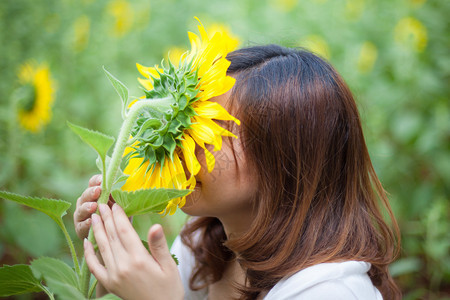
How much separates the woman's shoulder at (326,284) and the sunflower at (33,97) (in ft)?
3.69

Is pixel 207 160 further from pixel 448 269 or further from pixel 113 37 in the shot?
pixel 113 37

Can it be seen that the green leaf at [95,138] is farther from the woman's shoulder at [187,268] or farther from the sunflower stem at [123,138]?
the woman's shoulder at [187,268]

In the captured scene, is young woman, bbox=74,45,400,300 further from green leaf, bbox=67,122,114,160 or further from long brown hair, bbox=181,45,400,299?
green leaf, bbox=67,122,114,160

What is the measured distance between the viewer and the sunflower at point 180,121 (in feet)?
2.16

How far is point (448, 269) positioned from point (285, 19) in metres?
1.68

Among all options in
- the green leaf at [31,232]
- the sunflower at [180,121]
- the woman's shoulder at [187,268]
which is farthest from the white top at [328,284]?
the green leaf at [31,232]

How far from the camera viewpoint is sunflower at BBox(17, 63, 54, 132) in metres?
1.60

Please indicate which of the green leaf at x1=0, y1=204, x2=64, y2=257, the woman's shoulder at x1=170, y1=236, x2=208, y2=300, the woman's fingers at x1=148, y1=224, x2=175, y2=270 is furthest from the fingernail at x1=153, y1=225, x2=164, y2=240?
the green leaf at x1=0, y1=204, x2=64, y2=257

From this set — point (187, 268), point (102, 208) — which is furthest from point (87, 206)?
point (187, 268)

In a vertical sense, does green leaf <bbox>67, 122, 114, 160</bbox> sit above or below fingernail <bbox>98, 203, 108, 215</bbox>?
above

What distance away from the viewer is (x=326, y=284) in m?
0.82

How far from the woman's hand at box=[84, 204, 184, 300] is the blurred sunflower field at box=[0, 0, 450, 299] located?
648 mm

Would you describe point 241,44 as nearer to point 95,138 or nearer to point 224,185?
point 224,185

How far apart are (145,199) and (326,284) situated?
384mm
